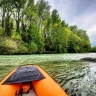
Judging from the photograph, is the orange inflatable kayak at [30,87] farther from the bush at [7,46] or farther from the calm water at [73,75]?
the bush at [7,46]

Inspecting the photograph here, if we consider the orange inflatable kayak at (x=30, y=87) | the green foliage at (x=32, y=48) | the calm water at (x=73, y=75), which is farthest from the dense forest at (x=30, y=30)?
the orange inflatable kayak at (x=30, y=87)

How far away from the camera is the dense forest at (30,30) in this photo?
30266 millimetres

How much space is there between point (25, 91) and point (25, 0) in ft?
109

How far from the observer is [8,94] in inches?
125

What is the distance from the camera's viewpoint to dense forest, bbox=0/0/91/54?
3027 centimetres

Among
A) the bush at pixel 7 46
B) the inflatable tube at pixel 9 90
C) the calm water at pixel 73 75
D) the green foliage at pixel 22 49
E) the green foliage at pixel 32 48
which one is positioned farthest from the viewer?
the green foliage at pixel 32 48

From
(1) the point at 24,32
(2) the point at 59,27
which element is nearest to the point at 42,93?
(1) the point at 24,32

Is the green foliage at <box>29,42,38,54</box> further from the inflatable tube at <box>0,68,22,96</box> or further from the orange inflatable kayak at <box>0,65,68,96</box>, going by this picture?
the inflatable tube at <box>0,68,22,96</box>

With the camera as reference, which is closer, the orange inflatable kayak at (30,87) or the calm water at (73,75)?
the orange inflatable kayak at (30,87)

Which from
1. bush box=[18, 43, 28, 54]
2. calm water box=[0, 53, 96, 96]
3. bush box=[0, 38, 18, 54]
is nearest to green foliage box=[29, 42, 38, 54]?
bush box=[18, 43, 28, 54]

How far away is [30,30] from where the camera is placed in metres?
34.8

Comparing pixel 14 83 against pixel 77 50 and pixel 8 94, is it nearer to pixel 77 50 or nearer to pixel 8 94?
pixel 8 94

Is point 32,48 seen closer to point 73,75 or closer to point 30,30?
point 30,30

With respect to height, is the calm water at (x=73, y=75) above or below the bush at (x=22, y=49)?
below
